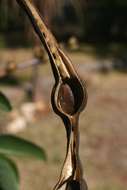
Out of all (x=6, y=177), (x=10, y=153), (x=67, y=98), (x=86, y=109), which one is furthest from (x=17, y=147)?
(x=86, y=109)

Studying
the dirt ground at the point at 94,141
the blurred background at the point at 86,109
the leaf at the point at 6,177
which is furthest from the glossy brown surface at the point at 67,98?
the dirt ground at the point at 94,141

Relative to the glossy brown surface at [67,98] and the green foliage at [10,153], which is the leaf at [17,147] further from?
the glossy brown surface at [67,98]

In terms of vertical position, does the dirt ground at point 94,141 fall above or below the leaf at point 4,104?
above

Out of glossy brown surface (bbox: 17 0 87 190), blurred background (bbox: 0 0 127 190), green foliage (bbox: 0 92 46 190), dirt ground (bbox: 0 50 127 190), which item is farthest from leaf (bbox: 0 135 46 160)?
dirt ground (bbox: 0 50 127 190)

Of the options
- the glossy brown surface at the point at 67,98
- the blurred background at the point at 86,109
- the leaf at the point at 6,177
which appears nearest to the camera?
the glossy brown surface at the point at 67,98

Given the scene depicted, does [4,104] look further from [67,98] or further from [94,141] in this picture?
[94,141]

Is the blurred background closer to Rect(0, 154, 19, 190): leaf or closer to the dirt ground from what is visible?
the dirt ground
